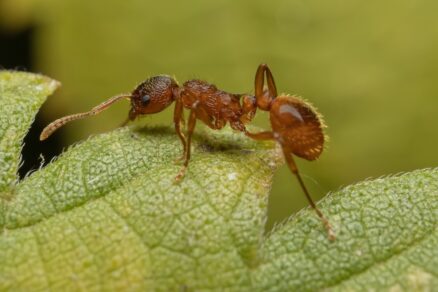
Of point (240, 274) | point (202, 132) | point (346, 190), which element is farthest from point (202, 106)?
point (240, 274)

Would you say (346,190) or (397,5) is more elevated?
(397,5)

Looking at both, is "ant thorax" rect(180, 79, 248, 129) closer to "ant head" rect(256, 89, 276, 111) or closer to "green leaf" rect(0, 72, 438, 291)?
"ant head" rect(256, 89, 276, 111)

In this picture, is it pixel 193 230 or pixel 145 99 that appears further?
pixel 145 99

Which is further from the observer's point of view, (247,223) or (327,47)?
A: (327,47)

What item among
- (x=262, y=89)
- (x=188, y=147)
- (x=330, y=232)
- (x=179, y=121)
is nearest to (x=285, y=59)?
(x=262, y=89)

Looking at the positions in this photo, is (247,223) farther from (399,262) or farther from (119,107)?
(119,107)

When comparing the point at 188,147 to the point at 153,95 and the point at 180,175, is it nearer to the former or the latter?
the point at 180,175
